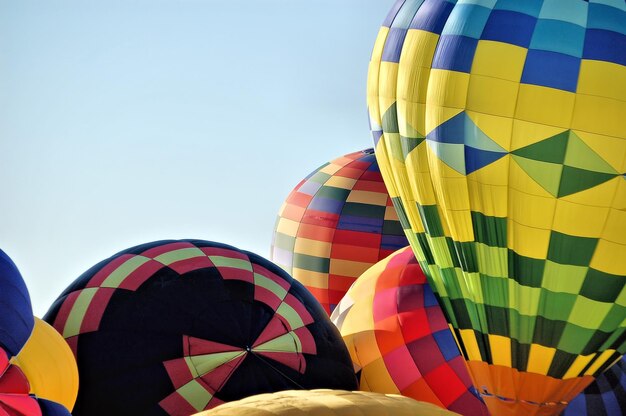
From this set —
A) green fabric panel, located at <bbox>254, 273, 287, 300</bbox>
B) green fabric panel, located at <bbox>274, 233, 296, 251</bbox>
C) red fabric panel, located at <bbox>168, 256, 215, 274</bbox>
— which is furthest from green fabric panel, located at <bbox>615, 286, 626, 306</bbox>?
green fabric panel, located at <bbox>274, 233, 296, 251</bbox>

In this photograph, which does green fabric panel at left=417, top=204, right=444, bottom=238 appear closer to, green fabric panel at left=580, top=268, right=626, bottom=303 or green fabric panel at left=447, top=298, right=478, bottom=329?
green fabric panel at left=447, top=298, right=478, bottom=329

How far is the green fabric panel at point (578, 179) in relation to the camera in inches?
324

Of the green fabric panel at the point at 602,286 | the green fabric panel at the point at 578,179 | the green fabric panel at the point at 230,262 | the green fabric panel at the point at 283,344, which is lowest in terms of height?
the green fabric panel at the point at 283,344

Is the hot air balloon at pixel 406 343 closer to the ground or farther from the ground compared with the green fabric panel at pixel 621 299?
closer to the ground

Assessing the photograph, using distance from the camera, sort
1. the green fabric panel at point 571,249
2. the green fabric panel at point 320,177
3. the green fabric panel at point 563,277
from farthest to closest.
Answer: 1. the green fabric panel at point 320,177
2. the green fabric panel at point 563,277
3. the green fabric panel at point 571,249

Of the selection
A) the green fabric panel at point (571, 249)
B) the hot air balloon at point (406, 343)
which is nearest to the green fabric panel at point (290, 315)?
the hot air balloon at point (406, 343)

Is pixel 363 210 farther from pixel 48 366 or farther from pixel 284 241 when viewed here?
pixel 48 366

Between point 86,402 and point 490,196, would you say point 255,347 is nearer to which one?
point 86,402

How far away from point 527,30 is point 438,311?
84.7 inches

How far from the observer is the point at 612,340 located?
873 cm

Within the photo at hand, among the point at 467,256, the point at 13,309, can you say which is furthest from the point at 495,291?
the point at 13,309

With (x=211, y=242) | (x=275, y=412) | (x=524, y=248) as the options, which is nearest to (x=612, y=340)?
(x=524, y=248)

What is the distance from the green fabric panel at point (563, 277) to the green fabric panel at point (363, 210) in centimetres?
353

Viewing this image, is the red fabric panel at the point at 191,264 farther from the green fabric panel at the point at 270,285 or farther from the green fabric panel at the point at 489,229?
the green fabric panel at the point at 489,229
